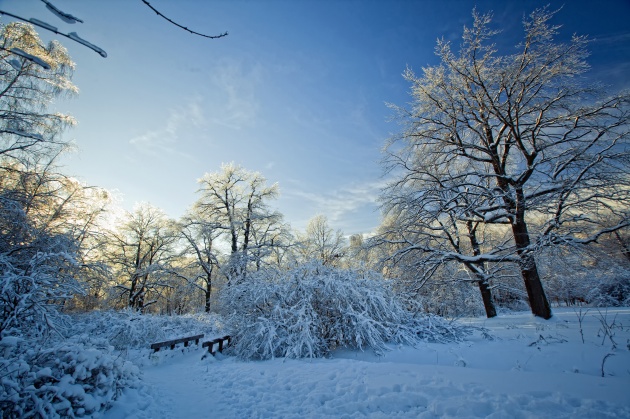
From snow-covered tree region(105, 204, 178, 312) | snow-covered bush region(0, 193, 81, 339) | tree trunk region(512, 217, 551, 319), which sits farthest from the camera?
snow-covered tree region(105, 204, 178, 312)

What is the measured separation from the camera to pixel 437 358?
574cm

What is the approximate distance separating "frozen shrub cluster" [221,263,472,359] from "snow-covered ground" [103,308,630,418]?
0.49 m

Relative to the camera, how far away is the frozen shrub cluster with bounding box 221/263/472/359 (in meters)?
6.82

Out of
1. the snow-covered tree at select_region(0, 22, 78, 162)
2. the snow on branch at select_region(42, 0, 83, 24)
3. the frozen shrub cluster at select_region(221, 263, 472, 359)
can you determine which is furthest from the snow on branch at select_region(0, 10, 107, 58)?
the snow-covered tree at select_region(0, 22, 78, 162)

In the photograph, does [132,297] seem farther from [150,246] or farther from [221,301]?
[221,301]

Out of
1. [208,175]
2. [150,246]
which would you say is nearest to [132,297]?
[150,246]

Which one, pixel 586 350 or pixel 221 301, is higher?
pixel 221 301

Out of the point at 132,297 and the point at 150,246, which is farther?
the point at 150,246

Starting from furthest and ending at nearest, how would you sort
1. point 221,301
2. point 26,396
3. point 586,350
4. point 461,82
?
point 461,82 < point 221,301 < point 586,350 < point 26,396

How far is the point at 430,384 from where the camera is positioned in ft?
12.9

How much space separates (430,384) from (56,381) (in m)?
5.15

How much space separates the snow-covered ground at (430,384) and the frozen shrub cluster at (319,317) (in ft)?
1.61

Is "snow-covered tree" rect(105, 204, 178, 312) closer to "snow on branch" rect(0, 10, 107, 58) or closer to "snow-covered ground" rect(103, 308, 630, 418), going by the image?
"snow-covered ground" rect(103, 308, 630, 418)

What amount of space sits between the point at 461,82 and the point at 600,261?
7.31 meters
